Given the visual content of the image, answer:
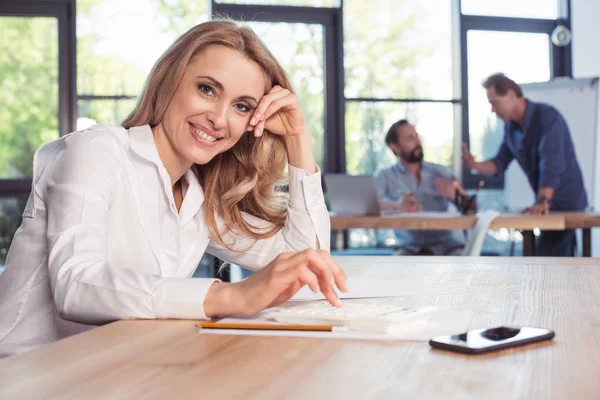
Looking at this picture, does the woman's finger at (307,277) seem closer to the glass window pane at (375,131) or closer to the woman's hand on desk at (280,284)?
the woman's hand on desk at (280,284)

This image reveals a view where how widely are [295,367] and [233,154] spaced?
47.5 inches

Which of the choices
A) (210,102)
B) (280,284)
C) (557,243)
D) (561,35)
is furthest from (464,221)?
(280,284)

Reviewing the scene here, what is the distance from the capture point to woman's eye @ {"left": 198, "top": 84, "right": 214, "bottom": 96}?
1674mm

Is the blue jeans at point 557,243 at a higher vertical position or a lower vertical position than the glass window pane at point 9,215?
lower

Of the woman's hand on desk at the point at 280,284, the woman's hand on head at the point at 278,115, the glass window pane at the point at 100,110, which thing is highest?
the glass window pane at the point at 100,110

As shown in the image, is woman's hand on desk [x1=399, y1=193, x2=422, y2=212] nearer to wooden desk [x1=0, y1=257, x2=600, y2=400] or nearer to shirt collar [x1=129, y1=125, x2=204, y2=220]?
shirt collar [x1=129, y1=125, x2=204, y2=220]

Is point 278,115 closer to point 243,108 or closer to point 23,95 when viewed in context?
point 243,108

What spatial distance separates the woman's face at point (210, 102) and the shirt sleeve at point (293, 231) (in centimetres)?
21

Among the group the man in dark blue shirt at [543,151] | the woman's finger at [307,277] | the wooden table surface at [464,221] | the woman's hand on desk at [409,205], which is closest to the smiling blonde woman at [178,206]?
the woman's finger at [307,277]

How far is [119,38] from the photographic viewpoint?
19.2 feet

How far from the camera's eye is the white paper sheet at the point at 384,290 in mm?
1244

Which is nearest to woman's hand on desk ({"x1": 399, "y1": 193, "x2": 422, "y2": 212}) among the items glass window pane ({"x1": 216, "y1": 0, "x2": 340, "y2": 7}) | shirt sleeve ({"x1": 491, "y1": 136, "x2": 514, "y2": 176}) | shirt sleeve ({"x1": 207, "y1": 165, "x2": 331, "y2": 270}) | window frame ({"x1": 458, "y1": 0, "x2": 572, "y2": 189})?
shirt sleeve ({"x1": 491, "y1": 136, "x2": 514, "y2": 176})

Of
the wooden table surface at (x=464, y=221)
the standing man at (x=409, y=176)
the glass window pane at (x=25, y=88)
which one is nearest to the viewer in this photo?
the wooden table surface at (x=464, y=221)

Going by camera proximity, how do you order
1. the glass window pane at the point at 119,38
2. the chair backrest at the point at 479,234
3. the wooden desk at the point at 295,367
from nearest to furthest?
the wooden desk at the point at 295,367 → the chair backrest at the point at 479,234 → the glass window pane at the point at 119,38
